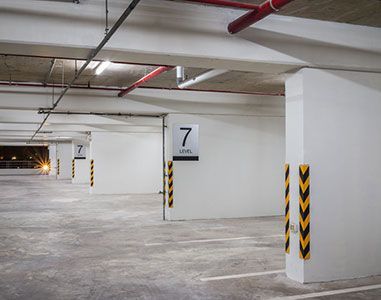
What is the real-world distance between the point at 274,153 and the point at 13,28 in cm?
851

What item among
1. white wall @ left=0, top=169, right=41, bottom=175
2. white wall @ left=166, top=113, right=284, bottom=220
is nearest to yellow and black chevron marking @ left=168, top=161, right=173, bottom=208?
white wall @ left=166, top=113, right=284, bottom=220

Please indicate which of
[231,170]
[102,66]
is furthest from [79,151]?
[102,66]

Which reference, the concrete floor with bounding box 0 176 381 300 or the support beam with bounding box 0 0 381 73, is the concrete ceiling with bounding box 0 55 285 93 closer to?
the support beam with bounding box 0 0 381 73

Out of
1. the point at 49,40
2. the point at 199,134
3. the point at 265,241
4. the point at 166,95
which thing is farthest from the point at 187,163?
the point at 49,40

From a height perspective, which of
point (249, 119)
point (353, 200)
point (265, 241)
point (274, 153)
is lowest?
point (265, 241)

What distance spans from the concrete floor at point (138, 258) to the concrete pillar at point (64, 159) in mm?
18576

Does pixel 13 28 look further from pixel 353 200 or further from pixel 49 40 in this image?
pixel 353 200

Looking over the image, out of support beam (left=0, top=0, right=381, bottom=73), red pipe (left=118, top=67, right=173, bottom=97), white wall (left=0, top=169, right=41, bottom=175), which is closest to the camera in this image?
support beam (left=0, top=0, right=381, bottom=73)

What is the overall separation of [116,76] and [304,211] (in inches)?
205

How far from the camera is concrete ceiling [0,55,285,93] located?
25.6 ft

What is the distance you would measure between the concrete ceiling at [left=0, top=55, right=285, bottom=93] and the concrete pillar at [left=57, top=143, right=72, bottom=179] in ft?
69.1

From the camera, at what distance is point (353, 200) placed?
5801 millimetres

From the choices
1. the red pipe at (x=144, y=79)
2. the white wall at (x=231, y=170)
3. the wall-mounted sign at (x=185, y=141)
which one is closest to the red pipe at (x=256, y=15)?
the red pipe at (x=144, y=79)

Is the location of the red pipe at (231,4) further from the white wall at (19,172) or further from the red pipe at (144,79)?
the white wall at (19,172)
